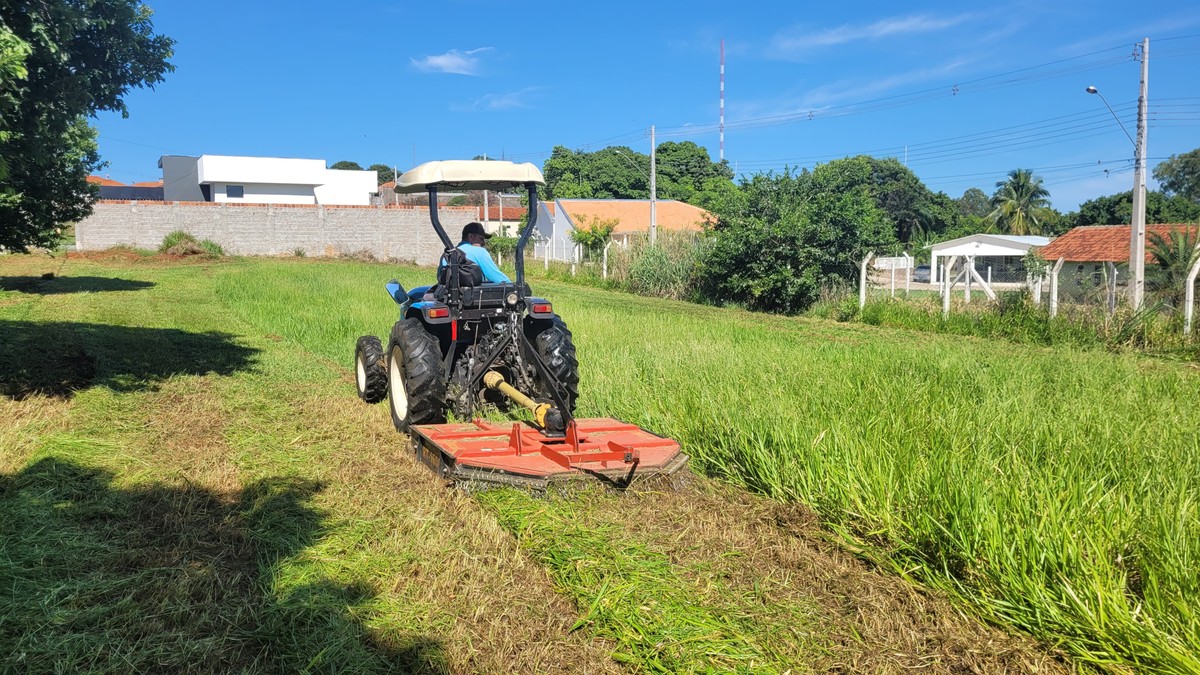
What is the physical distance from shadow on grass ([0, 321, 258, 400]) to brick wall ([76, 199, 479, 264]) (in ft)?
68.8

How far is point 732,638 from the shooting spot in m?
3.47

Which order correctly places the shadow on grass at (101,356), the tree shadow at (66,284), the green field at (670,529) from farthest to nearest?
the tree shadow at (66,284) → the shadow on grass at (101,356) → the green field at (670,529)

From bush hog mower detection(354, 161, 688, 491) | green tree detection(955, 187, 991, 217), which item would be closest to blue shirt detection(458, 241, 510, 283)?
bush hog mower detection(354, 161, 688, 491)

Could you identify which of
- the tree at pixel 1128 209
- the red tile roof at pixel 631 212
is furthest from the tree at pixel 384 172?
the tree at pixel 1128 209

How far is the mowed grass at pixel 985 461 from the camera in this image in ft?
11.3

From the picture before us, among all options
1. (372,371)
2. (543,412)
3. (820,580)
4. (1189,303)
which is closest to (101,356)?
(372,371)

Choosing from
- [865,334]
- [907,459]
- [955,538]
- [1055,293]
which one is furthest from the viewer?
[865,334]

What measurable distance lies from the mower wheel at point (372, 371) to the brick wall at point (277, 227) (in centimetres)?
2534

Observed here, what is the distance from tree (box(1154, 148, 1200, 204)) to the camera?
194ft

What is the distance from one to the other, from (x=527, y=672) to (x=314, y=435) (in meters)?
4.07

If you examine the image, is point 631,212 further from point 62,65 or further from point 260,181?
point 62,65

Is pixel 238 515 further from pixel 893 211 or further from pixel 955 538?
pixel 893 211

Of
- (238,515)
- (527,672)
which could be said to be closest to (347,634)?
(527,672)

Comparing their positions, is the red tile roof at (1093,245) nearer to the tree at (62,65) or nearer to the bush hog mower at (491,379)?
the bush hog mower at (491,379)
